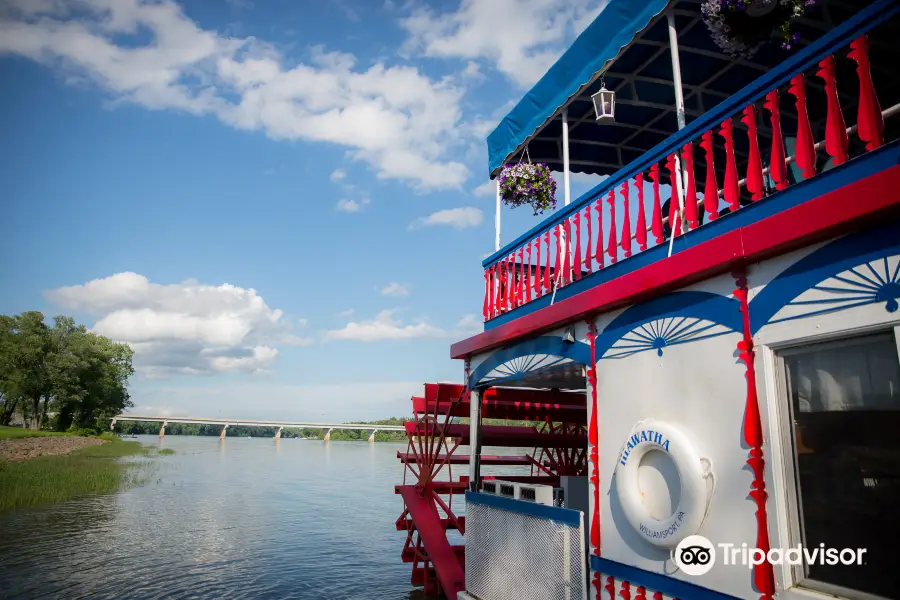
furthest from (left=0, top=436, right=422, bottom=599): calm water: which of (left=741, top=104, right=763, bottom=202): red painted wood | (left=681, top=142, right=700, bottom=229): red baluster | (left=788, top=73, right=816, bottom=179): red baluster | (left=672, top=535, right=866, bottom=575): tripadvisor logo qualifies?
(left=788, top=73, right=816, bottom=179): red baluster

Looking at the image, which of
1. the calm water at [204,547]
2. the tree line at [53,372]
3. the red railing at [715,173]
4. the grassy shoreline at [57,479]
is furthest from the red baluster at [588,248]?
the tree line at [53,372]

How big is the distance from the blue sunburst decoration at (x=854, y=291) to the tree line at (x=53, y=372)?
Answer: 56.0 m

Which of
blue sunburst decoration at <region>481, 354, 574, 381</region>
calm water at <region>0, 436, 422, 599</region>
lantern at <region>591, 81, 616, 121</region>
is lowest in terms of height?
calm water at <region>0, 436, 422, 599</region>

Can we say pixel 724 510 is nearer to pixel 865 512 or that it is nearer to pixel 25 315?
pixel 865 512

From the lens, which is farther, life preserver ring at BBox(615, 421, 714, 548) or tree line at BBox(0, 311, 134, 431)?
tree line at BBox(0, 311, 134, 431)

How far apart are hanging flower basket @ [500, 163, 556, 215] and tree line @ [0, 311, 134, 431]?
52071 mm

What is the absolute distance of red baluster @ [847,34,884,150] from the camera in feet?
9.86

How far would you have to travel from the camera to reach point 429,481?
10195 mm

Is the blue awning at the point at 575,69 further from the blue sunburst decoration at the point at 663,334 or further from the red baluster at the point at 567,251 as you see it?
the blue sunburst decoration at the point at 663,334

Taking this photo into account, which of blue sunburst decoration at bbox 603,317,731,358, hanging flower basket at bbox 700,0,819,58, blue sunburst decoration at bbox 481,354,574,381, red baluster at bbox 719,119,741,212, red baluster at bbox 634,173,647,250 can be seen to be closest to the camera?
blue sunburst decoration at bbox 603,317,731,358

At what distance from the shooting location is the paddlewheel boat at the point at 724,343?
290cm

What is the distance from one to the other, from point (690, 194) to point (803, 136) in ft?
2.97

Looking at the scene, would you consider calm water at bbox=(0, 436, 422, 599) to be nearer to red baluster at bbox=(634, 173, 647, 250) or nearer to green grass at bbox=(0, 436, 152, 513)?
green grass at bbox=(0, 436, 152, 513)

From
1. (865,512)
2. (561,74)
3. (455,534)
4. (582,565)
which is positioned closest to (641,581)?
(582,565)
